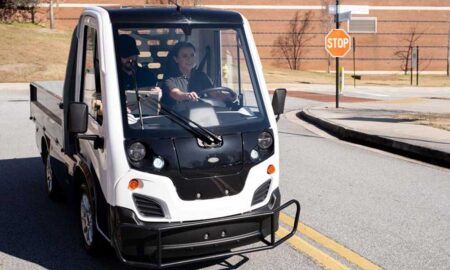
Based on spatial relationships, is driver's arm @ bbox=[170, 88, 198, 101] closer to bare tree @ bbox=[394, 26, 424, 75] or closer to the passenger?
the passenger

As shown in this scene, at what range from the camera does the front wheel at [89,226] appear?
16.9ft

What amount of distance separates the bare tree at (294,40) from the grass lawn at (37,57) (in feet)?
26.8

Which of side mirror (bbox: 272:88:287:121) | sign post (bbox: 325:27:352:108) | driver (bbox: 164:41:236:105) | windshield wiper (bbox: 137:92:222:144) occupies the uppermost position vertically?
sign post (bbox: 325:27:352:108)

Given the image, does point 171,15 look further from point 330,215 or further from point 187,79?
point 330,215

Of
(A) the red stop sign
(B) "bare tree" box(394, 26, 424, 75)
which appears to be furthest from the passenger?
(B) "bare tree" box(394, 26, 424, 75)

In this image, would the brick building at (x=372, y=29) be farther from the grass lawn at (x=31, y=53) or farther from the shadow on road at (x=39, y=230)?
the shadow on road at (x=39, y=230)

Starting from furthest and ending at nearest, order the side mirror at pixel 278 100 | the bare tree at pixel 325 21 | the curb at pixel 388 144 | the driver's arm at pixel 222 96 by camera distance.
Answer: the bare tree at pixel 325 21 → the curb at pixel 388 144 → the side mirror at pixel 278 100 → the driver's arm at pixel 222 96

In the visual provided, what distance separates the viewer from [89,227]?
5305mm

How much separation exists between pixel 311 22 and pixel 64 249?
49.5 meters

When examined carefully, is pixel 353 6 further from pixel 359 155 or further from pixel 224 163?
pixel 224 163

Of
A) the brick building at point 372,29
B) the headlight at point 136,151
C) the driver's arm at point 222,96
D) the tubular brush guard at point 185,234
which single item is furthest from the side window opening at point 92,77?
the brick building at point 372,29

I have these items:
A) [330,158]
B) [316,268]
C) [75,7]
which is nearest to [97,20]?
[316,268]

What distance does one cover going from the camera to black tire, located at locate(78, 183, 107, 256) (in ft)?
16.9

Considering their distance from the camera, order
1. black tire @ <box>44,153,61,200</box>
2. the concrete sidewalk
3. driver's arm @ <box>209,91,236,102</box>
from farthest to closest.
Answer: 1. the concrete sidewalk
2. black tire @ <box>44,153,61,200</box>
3. driver's arm @ <box>209,91,236,102</box>
